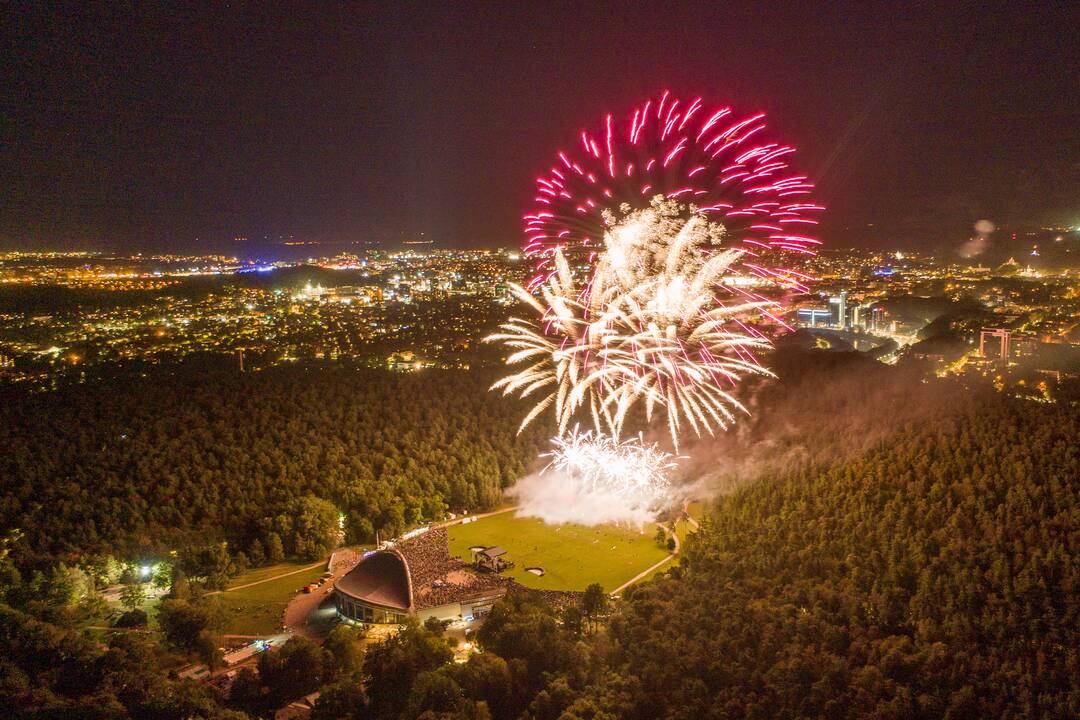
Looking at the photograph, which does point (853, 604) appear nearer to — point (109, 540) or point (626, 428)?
point (626, 428)

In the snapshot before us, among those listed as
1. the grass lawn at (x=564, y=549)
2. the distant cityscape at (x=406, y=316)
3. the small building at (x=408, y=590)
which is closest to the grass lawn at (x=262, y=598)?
the small building at (x=408, y=590)

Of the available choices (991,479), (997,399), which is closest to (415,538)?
(991,479)

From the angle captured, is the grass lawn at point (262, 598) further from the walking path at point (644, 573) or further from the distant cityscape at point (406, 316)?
the distant cityscape at point (406, 316)

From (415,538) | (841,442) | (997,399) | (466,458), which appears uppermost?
(997,399)

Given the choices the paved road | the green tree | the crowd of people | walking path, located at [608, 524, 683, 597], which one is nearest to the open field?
the green tree

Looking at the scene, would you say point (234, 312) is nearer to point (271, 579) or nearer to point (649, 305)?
point (271, 579)

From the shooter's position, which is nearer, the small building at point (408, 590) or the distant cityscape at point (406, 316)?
the small building at point (408, 590)
